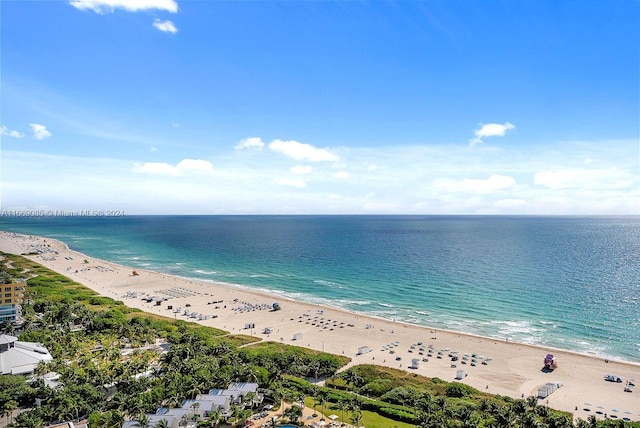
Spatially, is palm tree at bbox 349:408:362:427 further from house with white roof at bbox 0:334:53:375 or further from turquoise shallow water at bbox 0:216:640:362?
turquoise shallow water at bbox 0:216:640:362

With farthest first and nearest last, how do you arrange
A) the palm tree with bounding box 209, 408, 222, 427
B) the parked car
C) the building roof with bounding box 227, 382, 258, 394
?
the parked car, the building roof with bounding box 227, 382, 258, 394, the palm tree with bounding box 209, 408, 222, 427

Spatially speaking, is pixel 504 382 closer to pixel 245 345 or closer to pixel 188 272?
pixel 245 345

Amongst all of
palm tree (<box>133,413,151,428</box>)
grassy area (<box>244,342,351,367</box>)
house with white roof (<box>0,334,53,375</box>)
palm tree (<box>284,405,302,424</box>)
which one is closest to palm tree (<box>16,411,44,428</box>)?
palm tree (<box>133,413,151,428</box>)

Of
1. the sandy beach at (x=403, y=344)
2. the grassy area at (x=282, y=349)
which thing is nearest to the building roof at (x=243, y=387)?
the grassy area at (x=282, y=349)

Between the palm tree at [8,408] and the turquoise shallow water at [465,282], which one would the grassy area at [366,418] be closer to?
the palm tree at [8,408]

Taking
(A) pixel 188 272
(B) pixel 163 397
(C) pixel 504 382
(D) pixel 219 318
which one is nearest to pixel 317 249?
(A) pixel 188 272

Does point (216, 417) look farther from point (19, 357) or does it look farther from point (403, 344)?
point (403, 344)
